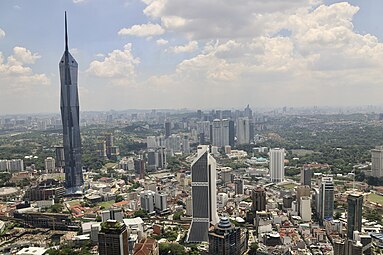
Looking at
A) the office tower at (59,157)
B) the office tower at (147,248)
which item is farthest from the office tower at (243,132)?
the office tower at (147,248)

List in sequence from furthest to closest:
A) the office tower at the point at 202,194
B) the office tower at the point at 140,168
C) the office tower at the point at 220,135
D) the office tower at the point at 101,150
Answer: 1. the office tower at the point at 220,135
2. the office tower at the point at 101,150
3. the office tower at the point at 140,168
4. the office tower at the point at 202,194

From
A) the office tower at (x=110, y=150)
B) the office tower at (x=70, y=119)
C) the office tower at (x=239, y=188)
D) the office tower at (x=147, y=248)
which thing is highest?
the office tower at (x=70, y=119)

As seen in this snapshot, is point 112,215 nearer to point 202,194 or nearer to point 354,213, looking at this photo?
point 202,194

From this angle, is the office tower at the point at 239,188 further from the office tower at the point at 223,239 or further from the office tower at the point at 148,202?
the office tower at the point at 223,239

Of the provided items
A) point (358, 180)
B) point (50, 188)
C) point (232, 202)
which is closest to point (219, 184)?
point (232, 202)

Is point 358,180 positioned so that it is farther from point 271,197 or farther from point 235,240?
point 235,240
